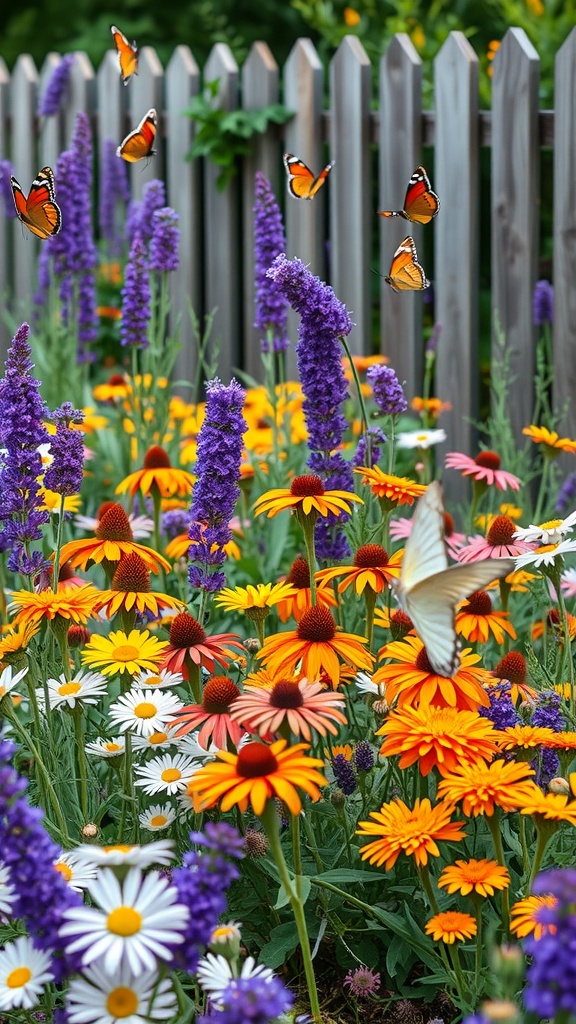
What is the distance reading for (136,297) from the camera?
348 cm

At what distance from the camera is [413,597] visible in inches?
66.0

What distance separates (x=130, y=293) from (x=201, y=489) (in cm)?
146

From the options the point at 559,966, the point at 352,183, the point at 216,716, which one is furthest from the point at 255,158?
the point at 559,966

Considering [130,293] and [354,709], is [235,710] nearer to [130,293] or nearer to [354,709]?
[354,709]

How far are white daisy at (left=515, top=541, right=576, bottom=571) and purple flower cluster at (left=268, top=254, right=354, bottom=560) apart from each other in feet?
1.52

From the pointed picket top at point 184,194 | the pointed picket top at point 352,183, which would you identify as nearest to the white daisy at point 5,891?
the pointed picket top at point 352,183

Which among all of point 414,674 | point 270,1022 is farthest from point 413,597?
point 270,1022

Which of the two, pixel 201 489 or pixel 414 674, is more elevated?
pixel 201 489

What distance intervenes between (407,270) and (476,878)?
1.59m

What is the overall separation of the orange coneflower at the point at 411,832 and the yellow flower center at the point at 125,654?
1.70 ft

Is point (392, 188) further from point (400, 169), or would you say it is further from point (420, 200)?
point (420, 200)

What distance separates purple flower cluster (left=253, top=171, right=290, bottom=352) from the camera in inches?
135

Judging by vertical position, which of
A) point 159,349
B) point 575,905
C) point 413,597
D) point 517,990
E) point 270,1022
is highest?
point 159,349

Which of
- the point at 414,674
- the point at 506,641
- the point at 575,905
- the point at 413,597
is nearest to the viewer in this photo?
the point at 575,905
